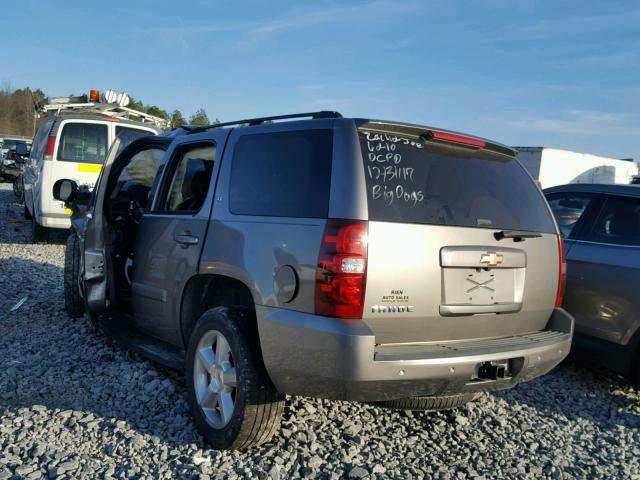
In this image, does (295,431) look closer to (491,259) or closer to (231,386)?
(231,386)

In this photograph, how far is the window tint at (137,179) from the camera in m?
5.63

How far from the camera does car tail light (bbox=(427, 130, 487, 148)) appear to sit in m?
3.20

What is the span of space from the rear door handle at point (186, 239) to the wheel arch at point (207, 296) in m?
0.22

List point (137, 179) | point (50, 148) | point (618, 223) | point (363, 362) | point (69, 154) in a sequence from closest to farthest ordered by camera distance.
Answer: point (363, 362), point (618, 223), point (137, 179), point (50, 148), point (69, 154)

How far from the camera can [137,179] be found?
585cm

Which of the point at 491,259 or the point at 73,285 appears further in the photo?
the point at 73,285

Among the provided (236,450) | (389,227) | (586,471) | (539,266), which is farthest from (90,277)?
(586,471)

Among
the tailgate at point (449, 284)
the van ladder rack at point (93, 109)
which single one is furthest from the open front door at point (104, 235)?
the van ladder rack at point (93, 109)

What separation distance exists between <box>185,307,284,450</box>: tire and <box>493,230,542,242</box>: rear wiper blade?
4.72ft

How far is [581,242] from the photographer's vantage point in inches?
196

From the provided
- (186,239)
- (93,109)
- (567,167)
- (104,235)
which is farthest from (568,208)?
(567,167)

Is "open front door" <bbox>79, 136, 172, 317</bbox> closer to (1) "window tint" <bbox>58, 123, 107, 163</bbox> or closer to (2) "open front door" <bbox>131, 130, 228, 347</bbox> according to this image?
(2) "open front door" <bbox>131, 130, 228, 347</bbox>

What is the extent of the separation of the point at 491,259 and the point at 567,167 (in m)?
23.6

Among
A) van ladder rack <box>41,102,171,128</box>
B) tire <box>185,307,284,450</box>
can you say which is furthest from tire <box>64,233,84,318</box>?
van ladder rack <box>41,102,171,128</box>
